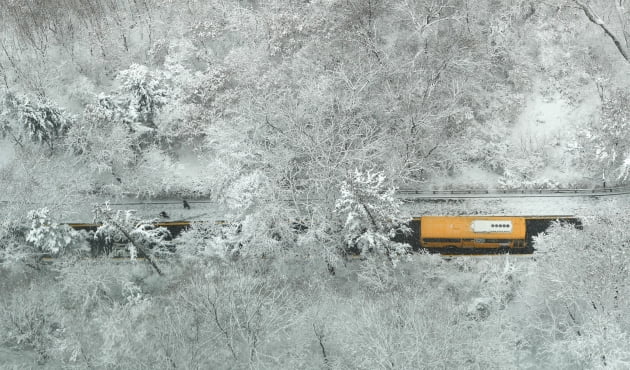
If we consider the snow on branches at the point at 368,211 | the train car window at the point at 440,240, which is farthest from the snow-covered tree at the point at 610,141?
the snow on branches at the point at 368,211

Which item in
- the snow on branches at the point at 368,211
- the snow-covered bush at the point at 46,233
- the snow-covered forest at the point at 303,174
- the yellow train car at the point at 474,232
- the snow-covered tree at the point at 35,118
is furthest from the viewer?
the snow-covered tree at the point at 35,118

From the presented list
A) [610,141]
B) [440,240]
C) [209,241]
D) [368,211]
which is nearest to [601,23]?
[610,141]

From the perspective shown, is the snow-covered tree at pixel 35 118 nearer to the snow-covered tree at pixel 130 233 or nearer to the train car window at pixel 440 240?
the snow-covered tree at pixel 130 233

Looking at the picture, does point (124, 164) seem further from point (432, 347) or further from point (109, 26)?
point (432, 347)

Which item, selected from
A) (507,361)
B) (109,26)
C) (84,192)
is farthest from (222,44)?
(507,361)

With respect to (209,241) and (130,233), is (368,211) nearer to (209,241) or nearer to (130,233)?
(209,241)
